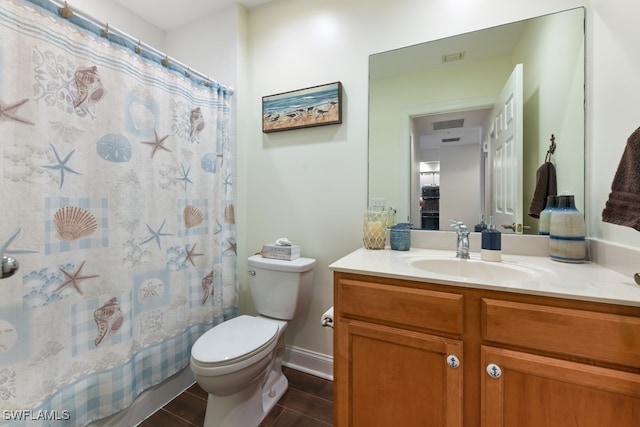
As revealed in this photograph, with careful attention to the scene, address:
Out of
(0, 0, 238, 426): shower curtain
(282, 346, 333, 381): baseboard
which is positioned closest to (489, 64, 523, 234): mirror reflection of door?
(282, 346, 333, 381): baseboard

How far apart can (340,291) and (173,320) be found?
105 cm

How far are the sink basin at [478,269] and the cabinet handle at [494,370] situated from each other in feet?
1.04

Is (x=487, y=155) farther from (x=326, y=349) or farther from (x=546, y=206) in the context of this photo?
(x=326, y=349)

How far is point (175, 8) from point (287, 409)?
2.73m

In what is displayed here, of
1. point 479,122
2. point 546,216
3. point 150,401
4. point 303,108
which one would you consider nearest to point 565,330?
point 546,216

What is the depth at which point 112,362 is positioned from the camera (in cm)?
120

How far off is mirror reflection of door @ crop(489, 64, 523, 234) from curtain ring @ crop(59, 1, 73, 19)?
1935mm

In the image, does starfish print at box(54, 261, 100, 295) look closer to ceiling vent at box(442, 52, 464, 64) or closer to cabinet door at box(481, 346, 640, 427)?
cabinet door at box(481, 346, 640, 427)

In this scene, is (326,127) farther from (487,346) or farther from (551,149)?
(487,346)

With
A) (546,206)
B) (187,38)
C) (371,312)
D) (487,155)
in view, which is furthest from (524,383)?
(187,38)

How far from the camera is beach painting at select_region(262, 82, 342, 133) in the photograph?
1.63 meters

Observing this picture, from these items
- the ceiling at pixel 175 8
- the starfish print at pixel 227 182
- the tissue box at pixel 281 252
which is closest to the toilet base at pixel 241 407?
the tissue box at pixel 281 252

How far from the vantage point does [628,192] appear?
76 cm

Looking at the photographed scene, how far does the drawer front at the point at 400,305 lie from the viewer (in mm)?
874
